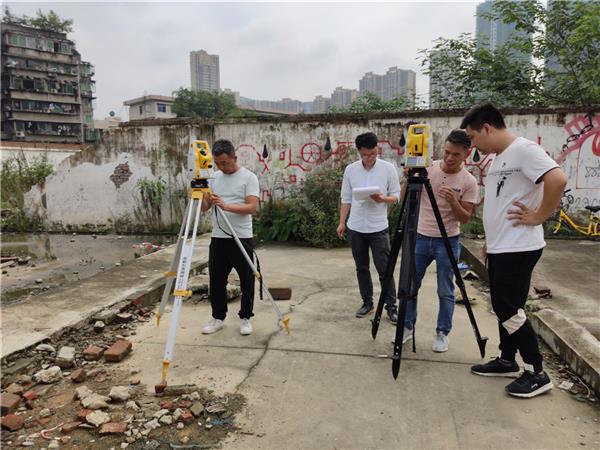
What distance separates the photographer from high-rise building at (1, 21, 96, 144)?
5188cm

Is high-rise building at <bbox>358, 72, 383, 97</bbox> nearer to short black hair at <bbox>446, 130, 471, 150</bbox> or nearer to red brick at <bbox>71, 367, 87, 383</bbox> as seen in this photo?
short black hair at <bbox>446, 130, 471, 150</bbox>

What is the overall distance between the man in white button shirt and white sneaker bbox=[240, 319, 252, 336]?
1062 mm

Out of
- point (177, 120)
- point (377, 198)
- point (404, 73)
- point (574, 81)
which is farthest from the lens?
point (404, 73)

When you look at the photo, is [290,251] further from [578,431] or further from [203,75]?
[203,75]

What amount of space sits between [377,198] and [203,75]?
296 ft

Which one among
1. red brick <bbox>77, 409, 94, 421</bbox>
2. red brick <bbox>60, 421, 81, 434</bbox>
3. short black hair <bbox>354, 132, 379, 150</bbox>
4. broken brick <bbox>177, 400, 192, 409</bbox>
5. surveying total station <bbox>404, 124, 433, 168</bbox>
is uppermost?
short black hair <bbox>354, 132, 379, 150</bbox>

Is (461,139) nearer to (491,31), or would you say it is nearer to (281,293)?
(281,293)

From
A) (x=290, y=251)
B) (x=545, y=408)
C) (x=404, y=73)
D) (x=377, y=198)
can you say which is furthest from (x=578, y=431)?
(x=404, y=73)

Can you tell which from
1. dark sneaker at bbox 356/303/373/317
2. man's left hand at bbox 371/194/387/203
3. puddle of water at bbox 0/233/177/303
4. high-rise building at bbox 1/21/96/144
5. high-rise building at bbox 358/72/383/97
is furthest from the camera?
high-rise building at bbox 1/21/96/144

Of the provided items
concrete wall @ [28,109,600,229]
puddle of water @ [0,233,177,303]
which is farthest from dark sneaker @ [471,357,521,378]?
concrete wall @ [28,109,600,229]

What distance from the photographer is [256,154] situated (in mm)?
8500

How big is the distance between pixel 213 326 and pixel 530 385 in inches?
93.8

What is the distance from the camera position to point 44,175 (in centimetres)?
1001

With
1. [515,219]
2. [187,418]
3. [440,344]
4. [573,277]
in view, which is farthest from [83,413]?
[573,277]
